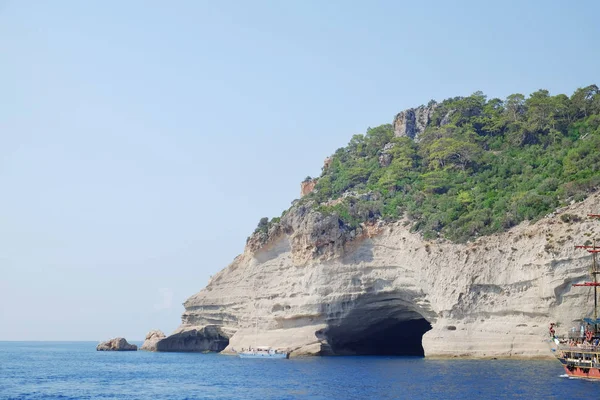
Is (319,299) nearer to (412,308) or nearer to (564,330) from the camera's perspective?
(412,308)

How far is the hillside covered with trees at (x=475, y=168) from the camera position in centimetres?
5991

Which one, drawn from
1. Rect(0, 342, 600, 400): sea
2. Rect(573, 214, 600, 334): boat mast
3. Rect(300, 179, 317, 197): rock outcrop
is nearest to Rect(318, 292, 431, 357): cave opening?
Rect(0, 342, 600, 400): sea

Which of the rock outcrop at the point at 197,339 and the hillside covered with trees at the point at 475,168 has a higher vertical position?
the hillside covered with trees at the point at 475,168

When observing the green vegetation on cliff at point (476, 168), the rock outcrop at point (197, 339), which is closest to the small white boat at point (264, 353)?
the rock outcrop at point (197, 339)

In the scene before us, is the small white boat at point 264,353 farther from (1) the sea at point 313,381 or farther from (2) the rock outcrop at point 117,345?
(2) the rock outcrop at point 117,345

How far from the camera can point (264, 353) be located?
6600cm

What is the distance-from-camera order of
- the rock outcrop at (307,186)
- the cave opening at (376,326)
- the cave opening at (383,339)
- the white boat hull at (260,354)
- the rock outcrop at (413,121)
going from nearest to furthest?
the cave opening at (376,326) < the white boat hull at (260,354) < the cave opening at (383,339) < the rock outcrop at (413,121) < the rock outcrop at (307,186)

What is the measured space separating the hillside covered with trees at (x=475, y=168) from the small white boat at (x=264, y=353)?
13064 millimetres

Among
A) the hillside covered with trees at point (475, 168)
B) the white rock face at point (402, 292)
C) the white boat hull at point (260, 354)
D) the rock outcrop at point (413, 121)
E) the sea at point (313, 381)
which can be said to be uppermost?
the rock outcrop at point (413, 121)

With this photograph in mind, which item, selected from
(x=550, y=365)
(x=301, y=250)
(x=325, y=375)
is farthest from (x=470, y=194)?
(x=325, y=375)

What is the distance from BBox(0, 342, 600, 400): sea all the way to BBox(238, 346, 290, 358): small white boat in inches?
138

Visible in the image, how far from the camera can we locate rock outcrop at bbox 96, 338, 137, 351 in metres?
98.2

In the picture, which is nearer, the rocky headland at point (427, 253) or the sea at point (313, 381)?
the sea at point (313, 381)

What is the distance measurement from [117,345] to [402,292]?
52.4 meters
